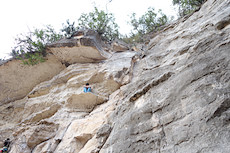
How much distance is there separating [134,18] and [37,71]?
11744 millimetres

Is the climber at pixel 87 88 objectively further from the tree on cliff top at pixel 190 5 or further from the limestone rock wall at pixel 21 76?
the tree on cliff top at pixel 190 5

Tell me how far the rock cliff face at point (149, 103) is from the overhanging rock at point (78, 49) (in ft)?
0.51

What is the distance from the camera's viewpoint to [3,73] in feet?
44.8

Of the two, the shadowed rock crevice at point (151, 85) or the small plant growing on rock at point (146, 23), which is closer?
the shadowed rock crevice at point (151, 85)

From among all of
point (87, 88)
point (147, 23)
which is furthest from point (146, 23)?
point (87, 88)

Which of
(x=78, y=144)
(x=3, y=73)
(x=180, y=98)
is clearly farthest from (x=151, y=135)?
(x=3, y=73)

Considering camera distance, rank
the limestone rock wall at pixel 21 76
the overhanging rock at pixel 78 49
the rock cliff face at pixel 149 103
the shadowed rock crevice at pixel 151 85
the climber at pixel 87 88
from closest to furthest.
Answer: the rock cliff face at pixel 149 103, the shadowed rock crevice at pixel 151 85, the climber at pixel 87 88, the overhanging rock at pixel 78 49, the limestone rock wall at pixel 21 76

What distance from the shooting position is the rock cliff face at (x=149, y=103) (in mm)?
3932

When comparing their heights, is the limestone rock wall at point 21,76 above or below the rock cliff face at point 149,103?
above

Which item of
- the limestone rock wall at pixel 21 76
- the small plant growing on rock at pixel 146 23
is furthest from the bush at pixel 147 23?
the limestone rock wall at pixel 21 76

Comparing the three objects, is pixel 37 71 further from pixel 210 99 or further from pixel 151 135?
pixel 210 99

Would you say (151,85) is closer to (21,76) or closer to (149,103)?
(149,103)

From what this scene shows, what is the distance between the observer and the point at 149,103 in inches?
225

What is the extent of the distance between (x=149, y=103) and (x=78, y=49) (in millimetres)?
8273
